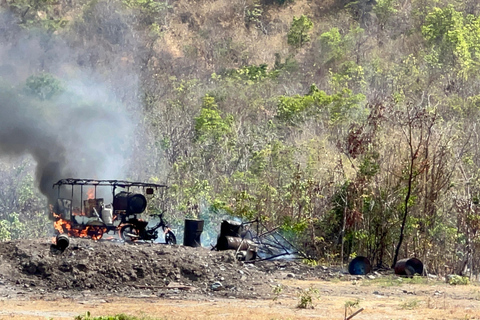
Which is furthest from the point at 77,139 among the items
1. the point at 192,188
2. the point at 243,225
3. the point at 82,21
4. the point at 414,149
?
the point at 82,21

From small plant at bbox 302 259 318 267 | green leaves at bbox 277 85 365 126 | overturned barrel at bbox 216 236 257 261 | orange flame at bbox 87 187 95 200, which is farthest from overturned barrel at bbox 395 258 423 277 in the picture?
green leaves at bbox 277 85 365 126

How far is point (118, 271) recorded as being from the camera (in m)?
17.7

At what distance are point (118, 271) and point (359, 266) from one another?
24.4 feet

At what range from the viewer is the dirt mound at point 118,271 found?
17.3m

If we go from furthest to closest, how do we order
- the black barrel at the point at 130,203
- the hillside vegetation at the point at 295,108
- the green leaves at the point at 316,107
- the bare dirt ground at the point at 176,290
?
1. the green leaves at the point at 316,107
2. the hillside vegetation at the point at 295,108
3. the black barrel at the point at 130,203
4. the bare dirt ground at the point at 176,290

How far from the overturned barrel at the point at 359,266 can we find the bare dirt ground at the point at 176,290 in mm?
2004

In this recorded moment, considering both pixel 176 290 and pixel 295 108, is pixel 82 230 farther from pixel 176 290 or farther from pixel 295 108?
pixel 295 108

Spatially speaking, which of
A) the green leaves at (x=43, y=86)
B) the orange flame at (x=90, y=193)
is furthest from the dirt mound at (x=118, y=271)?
the green leaves at (x=43, y=86)

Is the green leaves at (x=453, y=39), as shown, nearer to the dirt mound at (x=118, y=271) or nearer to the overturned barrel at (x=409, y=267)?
the overturned barrel at (x=409, y=267)

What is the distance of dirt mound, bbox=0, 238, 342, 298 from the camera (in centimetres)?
1731

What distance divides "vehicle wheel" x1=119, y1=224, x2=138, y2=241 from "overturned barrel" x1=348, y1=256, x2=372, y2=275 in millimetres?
5674

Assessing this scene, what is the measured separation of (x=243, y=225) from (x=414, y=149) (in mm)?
5352

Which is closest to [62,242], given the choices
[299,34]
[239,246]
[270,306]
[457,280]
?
[270,306]

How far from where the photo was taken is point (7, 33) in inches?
2016
